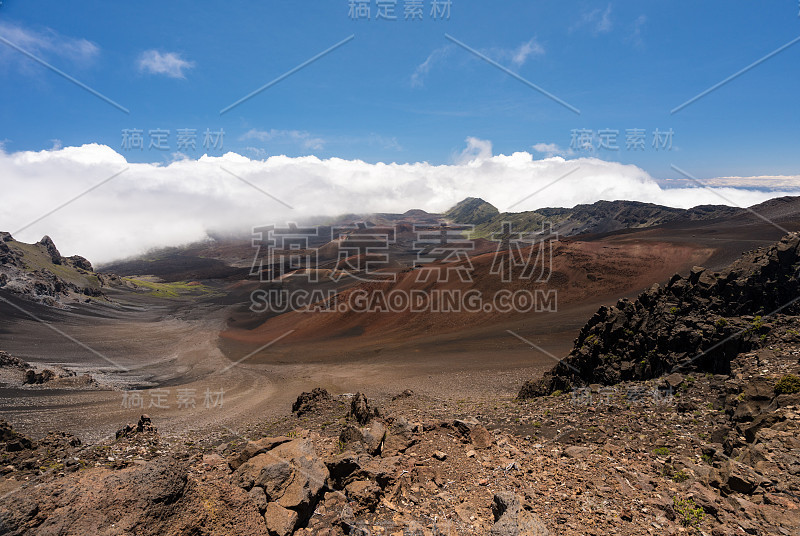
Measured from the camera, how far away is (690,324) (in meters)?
11.8

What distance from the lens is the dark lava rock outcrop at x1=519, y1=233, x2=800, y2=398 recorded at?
1080cm

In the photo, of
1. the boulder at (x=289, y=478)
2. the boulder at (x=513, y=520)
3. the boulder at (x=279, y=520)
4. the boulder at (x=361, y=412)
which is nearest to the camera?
the boulder at (x=279, y=520)

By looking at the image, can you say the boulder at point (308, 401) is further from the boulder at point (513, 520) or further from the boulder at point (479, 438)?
the boulder at point (513, 520)

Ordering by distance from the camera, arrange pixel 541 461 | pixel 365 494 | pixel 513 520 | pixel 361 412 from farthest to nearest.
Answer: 1. pixel 361 412
2. pixel 541 461
3. pixel 365 494
4. pixel 513 520

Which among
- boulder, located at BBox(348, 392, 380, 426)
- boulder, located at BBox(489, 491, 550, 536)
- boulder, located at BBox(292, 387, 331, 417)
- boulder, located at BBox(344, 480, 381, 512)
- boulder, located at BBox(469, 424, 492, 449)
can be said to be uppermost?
boulder, located at BBox(489, 491, 550, 536)

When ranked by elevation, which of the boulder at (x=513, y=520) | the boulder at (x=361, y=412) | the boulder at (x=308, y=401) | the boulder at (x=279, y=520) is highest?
the boulder at (x=279, y=520)

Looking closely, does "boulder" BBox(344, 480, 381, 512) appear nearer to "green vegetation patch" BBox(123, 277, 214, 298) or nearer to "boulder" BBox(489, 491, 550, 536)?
"boulder" BBox(489, 491, 550, 536)

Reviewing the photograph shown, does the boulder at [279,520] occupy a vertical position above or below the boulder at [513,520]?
above

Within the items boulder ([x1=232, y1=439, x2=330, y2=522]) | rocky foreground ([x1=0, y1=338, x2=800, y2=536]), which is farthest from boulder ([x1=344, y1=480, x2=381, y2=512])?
boulder ([x1=232, y1=439, x2=330, y2=522])

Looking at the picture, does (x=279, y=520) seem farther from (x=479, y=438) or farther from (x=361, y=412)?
(x=361, y=412)

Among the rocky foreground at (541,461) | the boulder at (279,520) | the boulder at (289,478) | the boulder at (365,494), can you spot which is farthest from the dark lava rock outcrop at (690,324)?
the boulder at (279,520)

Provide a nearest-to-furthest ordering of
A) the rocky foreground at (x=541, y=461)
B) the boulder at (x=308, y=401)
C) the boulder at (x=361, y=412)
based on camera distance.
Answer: the rocky foreground at (x=541, y=461), the boulder at (x=361, y=412), the boulder at (x=308, y=401)

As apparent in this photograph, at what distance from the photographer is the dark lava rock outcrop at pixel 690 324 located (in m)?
10.8

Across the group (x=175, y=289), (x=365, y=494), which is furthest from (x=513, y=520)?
(x=175, y=289)
